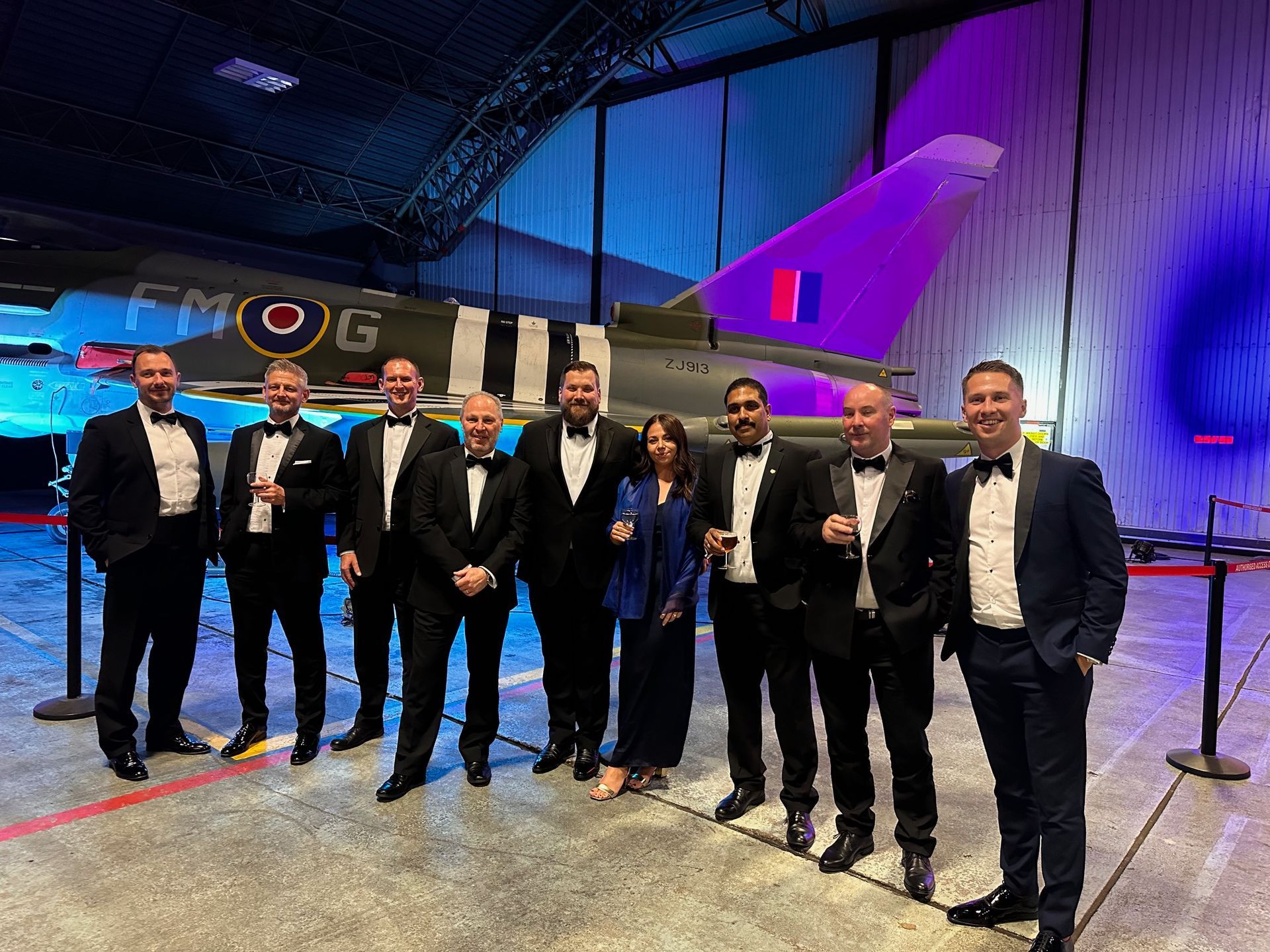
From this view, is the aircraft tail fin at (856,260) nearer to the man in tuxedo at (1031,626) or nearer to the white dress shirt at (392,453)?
the white dress shirt at (392,453)

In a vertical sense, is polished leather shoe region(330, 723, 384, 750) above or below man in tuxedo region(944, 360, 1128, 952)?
below

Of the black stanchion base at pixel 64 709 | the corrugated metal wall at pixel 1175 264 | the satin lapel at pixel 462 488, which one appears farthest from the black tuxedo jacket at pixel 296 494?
the corrugated metal wall at pixel 1175 264

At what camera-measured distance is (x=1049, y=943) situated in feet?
8.12

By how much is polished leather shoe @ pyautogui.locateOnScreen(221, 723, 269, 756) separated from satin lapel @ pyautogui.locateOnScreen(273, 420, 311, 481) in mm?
1311

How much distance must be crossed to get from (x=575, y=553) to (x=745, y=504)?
0.92 meters

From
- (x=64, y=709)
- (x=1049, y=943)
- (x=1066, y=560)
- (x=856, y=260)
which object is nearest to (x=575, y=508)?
(x=1066, y=560)

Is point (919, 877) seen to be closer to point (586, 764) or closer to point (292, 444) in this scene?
point (586, 764)

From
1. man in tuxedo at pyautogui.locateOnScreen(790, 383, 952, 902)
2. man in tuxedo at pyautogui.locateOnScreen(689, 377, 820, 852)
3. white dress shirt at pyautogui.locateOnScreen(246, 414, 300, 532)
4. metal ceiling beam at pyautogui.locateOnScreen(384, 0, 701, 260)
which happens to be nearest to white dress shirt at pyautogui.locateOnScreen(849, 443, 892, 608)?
man in tuxedo at pyautogui.locateOnScreen(790, 383, 952, 902)

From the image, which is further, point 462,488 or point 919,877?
point 462,488

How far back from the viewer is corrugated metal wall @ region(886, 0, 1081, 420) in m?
13.4

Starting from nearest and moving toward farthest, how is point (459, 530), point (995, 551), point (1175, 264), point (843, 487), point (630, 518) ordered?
point (995, 551)
point (843, 487)
point (630, 518)
point (459, 530)
point (1175, 264)

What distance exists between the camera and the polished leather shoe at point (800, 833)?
10.4 ft

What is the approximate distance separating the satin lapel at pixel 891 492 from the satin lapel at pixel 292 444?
2.85 metres

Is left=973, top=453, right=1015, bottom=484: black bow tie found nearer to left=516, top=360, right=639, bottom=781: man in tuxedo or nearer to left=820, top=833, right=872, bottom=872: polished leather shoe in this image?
left=820, top=833, right=872, bottom=872: polished leather shoe
